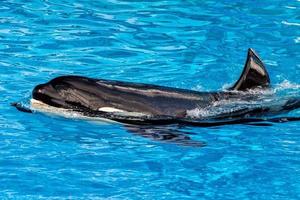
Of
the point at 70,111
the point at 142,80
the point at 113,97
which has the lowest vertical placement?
the point at 142,80

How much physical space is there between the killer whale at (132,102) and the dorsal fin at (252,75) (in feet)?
1.40

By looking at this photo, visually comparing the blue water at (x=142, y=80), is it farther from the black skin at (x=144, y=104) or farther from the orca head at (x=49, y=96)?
the orca head at (x=49, y=96)

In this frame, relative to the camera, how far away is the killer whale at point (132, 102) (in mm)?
6902

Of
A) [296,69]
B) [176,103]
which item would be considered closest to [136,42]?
[296,69]

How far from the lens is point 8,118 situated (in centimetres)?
725

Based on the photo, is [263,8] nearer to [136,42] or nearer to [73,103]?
[136,42]

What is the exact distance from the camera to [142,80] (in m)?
8.75

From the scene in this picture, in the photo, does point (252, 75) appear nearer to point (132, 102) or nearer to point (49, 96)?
point (132, 102)

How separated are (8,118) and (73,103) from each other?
29.1 inches

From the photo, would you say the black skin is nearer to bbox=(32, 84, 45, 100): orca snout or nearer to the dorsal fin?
bbox=(32, 84, 45, 100): orca snout

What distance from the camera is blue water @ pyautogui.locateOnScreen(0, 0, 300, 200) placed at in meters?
5.95

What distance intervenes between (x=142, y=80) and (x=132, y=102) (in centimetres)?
177

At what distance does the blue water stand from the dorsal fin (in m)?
0.72

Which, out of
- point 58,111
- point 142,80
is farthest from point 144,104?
point 142,80
